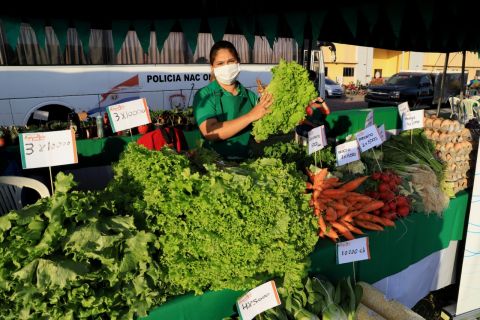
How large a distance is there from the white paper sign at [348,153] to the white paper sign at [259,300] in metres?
1.35

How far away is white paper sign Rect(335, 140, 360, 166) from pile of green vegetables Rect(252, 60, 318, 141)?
2.13 feet

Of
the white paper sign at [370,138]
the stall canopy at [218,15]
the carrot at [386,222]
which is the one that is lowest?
the carrot at [386,222]

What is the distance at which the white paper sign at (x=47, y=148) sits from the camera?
202 centimetres

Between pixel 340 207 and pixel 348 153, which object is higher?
pixel 348 153

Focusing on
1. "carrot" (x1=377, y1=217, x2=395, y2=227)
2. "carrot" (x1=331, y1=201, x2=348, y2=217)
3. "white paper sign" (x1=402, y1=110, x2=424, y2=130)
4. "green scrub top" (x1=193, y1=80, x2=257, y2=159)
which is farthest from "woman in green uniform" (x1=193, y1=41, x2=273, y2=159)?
"white paper sign" (x1=402, y1=110, x2=424, y2=130)

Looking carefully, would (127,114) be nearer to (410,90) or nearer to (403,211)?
(403,211)

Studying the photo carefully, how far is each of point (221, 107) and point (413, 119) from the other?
2.05m

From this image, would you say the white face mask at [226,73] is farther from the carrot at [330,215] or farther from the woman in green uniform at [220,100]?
the carrot at [330,215]

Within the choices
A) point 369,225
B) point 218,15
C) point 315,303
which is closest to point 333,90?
point 218,15

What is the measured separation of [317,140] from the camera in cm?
259

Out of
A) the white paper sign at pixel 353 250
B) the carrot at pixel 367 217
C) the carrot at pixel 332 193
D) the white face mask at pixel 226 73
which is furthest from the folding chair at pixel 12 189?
the carrot at pixel 367 217

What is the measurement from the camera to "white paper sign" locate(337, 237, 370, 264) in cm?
237

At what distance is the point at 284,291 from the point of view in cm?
197

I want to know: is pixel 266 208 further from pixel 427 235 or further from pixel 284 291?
pixel 427 235
